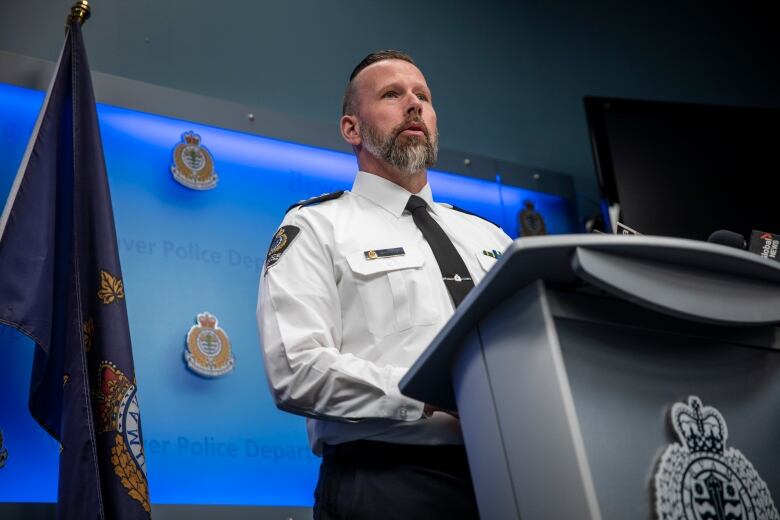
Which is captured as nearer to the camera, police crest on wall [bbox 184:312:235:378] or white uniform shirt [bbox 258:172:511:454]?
white uniform shirt [bbox 258:172:511:454]

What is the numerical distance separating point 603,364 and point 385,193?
1.07m

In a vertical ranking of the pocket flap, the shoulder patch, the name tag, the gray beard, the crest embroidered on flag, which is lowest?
the crest embroidered on flag

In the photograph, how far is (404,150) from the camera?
1903mm

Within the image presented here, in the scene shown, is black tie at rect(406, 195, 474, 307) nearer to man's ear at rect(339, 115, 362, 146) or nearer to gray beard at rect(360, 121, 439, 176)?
gray beard at rect(360, 121, 439, 176)

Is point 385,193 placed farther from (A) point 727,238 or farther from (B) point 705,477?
(B) point 705,477

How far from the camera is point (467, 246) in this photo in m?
1.82

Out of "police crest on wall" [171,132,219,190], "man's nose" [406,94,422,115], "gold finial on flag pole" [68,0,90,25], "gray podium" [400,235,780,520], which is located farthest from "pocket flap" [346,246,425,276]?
"gold finial on flag pole" [68,0,90,25]

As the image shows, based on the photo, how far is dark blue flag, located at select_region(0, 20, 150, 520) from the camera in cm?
185

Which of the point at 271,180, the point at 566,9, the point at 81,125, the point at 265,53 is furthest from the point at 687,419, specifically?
the point at 566,9

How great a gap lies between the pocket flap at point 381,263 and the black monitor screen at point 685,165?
4.76ft

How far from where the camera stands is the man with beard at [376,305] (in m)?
1.32

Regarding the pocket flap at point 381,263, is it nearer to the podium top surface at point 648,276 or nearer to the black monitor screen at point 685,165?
the podium top surface at point 648,276

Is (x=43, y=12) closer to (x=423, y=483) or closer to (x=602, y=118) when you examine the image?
(x=602, y=118)

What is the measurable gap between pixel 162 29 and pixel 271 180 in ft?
2.17
